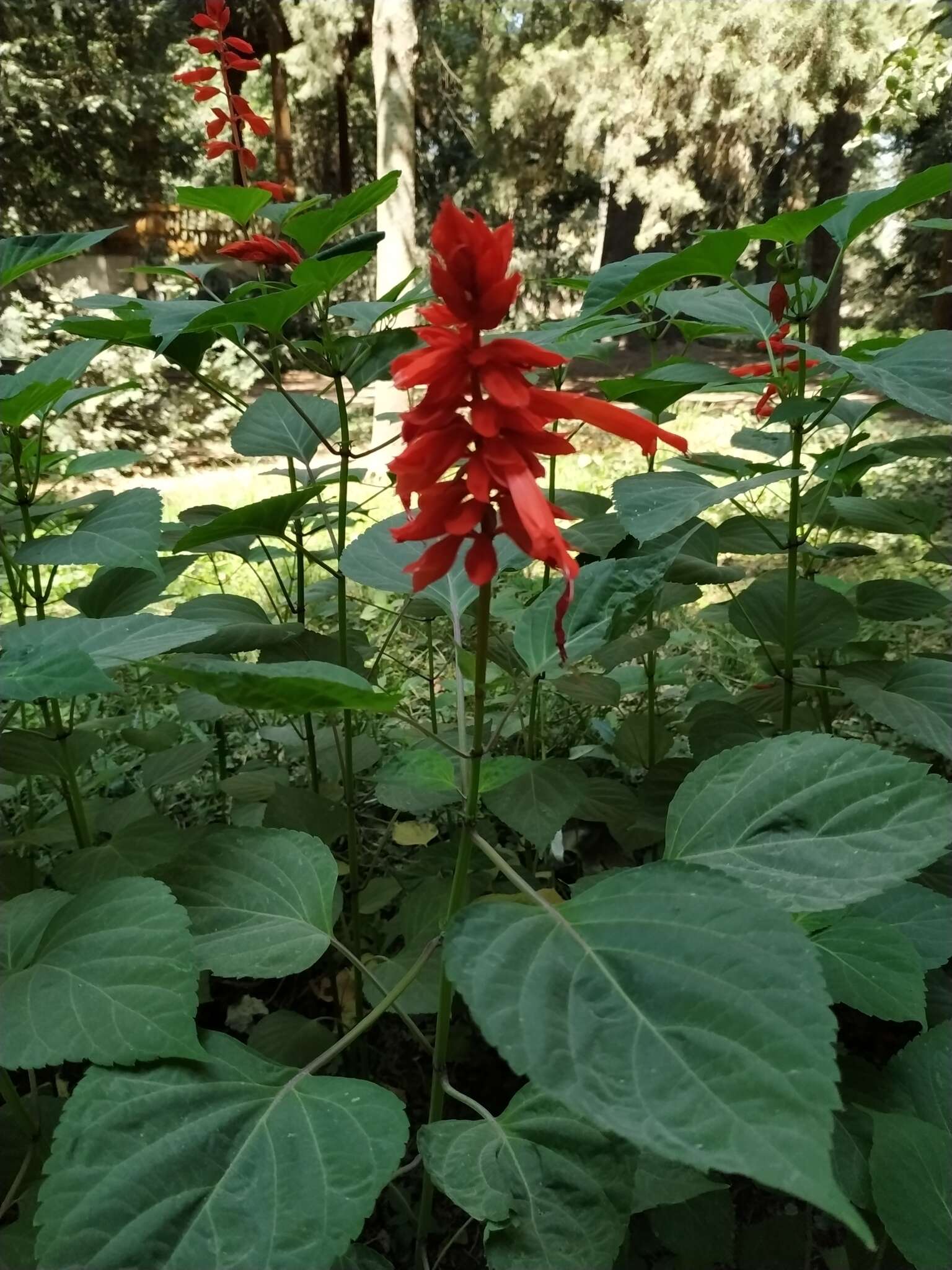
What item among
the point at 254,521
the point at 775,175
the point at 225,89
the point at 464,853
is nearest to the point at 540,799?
the point at 464,853

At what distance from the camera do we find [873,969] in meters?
0.74

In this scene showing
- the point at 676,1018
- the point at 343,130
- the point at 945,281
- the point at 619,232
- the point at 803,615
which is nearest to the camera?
the point at 676,1018

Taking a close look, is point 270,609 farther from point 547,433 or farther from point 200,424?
point 200,424

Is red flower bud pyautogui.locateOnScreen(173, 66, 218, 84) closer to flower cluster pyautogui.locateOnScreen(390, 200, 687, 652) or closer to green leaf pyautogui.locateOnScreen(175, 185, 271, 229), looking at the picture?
green leaf pyautogui.locateOnScreen(175, 185, 271, 229)

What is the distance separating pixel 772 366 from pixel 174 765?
0.98 meters

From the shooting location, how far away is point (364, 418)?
608cm

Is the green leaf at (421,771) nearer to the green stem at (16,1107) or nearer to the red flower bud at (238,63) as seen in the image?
the green stem at (16,1107)

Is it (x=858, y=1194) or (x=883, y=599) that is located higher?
(x=883, y=599)

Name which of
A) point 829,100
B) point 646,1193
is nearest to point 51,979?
point 646,1193

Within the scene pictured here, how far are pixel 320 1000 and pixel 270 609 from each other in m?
1.56

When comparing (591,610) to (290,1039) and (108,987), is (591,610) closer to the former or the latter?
(108,987)

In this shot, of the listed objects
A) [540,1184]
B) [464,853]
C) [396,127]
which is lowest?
[540,1184]

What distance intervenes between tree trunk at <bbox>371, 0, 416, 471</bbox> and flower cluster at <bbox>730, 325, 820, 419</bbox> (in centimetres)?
355

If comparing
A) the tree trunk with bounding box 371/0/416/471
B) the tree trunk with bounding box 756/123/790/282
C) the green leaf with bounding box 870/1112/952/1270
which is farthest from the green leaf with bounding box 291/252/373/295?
the tree trunk with bounding box 756/123/790/282
